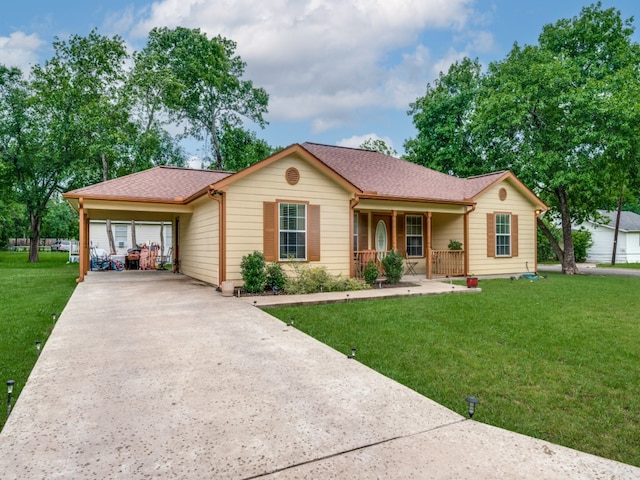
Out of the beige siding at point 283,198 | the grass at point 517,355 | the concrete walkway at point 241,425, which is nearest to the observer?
the concrete walkway at point 241,425

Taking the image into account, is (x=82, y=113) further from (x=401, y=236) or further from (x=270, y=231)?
(x=401, y=236)

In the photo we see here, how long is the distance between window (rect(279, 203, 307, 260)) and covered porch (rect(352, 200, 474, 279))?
2.36 metres

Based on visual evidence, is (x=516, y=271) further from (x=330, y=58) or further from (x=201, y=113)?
(x=201, y=113)

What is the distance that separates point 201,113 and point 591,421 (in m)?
29.1

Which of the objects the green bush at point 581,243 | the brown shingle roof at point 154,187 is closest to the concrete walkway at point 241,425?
the brown shingle roof at point 154,187

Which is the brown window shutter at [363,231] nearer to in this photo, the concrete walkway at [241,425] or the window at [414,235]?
the window at [414,235]

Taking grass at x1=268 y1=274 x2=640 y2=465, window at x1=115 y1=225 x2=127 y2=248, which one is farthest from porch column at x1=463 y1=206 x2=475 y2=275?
window at x1=115 y1=225 x2=127 y2=248

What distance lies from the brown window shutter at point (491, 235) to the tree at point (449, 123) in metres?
5.88

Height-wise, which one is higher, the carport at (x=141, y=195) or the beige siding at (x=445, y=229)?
the carport at (x=141, y=195)

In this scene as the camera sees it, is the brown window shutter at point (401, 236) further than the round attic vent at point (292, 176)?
Yes

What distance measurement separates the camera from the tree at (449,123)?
66.0 feet

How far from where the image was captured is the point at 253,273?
29.8 feet

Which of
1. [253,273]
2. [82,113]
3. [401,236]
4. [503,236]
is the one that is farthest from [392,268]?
[82,113]

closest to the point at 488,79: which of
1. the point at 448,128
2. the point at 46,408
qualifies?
the point at 448,128
